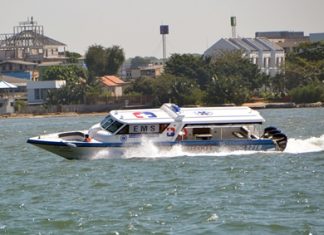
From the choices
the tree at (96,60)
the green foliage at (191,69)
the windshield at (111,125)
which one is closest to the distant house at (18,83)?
the tree at (96,60)

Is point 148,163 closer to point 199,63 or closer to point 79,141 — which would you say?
point 79,141

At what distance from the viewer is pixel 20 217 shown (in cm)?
3045

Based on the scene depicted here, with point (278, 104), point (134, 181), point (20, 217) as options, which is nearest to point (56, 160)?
point (134, 181)

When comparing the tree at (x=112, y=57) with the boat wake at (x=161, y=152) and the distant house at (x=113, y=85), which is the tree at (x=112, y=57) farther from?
the boat wake at (x=161, y=152)

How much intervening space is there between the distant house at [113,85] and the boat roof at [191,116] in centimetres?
9288

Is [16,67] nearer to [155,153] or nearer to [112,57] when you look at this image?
[112,57]

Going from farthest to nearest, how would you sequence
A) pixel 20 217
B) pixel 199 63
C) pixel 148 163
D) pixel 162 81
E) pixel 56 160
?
pixel 199 63, pixel 162 81, pixel 56 160, pixel 148 163, pixel 20 217

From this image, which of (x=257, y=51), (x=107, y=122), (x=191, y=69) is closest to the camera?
(x=107, y=122)

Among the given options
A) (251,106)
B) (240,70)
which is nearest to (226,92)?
(251,106)

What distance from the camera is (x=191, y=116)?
46.9 m

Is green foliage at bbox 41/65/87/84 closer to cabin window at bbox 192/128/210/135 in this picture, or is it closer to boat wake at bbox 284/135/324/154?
boat wake at bbox 284/135/324/154

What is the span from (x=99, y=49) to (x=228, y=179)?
122m

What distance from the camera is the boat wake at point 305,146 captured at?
1887 inches

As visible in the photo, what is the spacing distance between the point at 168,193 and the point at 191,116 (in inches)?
500
